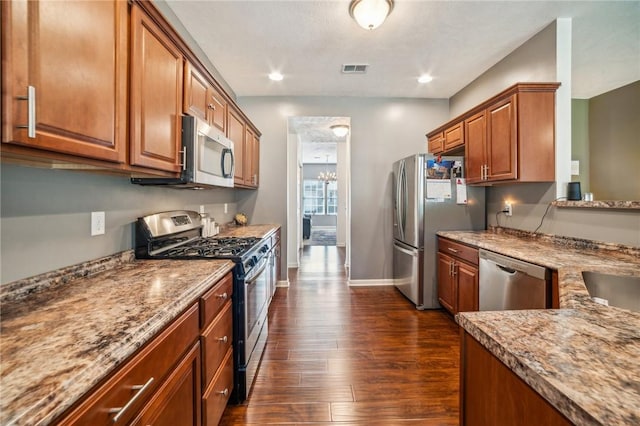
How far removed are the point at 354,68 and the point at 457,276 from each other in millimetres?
2592

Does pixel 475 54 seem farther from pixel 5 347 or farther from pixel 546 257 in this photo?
pixel 5 347

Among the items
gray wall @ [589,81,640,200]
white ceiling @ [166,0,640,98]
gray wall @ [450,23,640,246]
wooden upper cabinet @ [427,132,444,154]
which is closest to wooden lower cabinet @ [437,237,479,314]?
gray wall @ [450,23,640,246]

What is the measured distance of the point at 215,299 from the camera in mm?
1425

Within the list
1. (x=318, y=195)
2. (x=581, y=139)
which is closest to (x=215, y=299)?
(x=581, y=139)

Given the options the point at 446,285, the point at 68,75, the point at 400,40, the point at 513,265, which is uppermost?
the point at 400,40

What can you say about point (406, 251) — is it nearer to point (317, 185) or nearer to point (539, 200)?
point (539, 200)

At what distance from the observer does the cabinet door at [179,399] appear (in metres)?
0.88

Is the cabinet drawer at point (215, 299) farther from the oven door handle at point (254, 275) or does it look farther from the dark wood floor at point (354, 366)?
the dark wood floor at point (354, 366)

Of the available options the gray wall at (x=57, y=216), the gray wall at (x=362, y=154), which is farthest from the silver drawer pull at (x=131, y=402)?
the gray wall at (x=362, y=154)

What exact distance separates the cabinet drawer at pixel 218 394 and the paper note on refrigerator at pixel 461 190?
2.82 meters

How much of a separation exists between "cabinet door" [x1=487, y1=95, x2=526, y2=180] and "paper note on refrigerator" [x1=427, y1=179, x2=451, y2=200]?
1.55 ft

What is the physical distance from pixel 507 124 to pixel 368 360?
95.2 inches

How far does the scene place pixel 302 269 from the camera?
5.12m

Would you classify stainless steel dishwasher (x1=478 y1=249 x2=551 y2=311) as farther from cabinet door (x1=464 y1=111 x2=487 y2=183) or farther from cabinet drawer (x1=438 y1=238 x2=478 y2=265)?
cabinet door (x1=464 y1=111 x2=487 y2=183)
